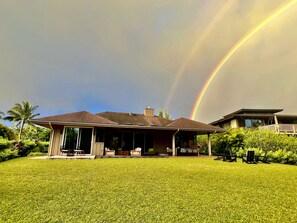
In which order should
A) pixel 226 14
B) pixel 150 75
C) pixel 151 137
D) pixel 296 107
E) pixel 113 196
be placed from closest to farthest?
pixel 113 196 < pixel 226 14 < pixel 151 137 < pixel 150 75 < pixel 296 107

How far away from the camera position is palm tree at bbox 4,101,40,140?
103 ft

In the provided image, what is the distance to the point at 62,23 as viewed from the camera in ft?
45.3

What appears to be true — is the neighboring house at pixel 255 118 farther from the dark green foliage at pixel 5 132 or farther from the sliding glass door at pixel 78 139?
the dark green foliage at pixel 5 132

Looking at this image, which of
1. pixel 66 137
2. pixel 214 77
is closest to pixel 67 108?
pixel 66 137

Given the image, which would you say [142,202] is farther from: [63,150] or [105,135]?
[105,135]

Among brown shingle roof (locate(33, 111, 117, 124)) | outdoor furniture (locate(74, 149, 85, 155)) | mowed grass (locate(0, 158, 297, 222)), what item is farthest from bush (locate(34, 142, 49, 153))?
mowed grass (locate(0, 158, 297, 222))

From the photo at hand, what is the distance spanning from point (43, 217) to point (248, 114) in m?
25.5

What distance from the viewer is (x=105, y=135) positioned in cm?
1433

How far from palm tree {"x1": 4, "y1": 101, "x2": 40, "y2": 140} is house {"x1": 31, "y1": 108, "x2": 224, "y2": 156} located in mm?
25758

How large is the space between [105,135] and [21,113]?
28456 millimetres

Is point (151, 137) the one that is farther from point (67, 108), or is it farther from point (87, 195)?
point (67, 108)

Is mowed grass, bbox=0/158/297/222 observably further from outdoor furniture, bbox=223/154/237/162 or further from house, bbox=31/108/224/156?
house, bbox=31/108/224/156

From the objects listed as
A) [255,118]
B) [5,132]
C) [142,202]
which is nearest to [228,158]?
[142,202]

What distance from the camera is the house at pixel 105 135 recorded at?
38.8ft
